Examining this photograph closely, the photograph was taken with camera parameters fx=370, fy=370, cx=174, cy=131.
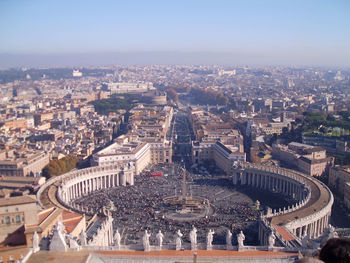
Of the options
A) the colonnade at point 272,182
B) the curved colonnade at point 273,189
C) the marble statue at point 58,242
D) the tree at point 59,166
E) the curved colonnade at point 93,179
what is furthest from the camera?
the tree at point 59,166

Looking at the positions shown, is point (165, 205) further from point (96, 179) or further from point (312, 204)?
point (312, 204)

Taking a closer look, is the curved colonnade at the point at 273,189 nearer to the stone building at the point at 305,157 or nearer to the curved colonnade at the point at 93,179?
the curved colonnade at the point at 93,179

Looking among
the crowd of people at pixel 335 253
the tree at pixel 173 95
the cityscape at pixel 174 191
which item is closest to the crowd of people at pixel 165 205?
the cityscape at pixel 174 191

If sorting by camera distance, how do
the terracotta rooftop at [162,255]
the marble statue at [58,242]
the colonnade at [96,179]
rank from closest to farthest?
the terracotta rooftop at [162,255] → the marble statue at [58,242] → the colonnade at [96,179]

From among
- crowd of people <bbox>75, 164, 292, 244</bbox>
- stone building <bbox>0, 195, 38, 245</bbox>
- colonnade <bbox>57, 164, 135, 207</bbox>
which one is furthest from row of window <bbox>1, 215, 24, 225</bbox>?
colonnade <bbox>57, 164, 135, 207</bbox>

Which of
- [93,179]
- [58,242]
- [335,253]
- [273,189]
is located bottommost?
[273,189]

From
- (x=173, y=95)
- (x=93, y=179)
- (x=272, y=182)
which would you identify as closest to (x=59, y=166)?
(x=93, y=179)
